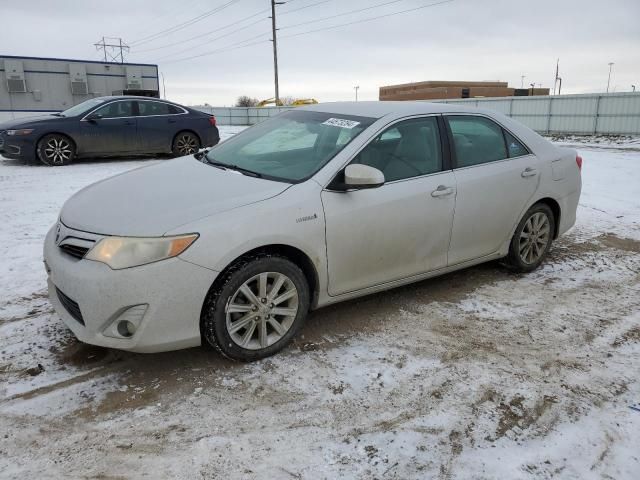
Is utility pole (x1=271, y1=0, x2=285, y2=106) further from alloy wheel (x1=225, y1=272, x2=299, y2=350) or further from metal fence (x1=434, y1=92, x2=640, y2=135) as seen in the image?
alloy wheel (x1=225, y1=272, x2=299, y2=350)

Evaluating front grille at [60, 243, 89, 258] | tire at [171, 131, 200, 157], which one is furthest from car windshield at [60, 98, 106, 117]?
front grille at [60, 243, 89, 258]

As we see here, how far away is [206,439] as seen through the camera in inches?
101

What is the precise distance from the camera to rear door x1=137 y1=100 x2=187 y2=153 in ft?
37.4

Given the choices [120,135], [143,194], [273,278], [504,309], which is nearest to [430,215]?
[504,309]

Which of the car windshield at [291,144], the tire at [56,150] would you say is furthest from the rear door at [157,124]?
the car windshield at [291,144]

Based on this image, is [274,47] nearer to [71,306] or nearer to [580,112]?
[580,112]

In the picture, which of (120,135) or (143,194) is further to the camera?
(120,135)

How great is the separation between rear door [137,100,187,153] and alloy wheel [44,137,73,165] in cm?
144

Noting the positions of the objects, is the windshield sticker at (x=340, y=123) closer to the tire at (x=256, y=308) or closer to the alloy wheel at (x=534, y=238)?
the tire at (x=256, y=308)

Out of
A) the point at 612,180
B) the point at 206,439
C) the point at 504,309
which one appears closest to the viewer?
the point at 206,439

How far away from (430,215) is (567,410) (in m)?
1.60

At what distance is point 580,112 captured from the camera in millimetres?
23422

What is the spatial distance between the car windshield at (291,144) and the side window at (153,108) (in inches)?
305

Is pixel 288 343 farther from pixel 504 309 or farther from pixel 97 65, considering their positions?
pixel 97 65
